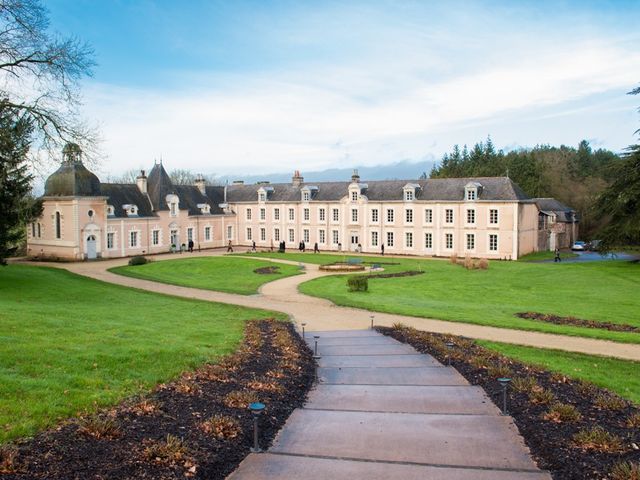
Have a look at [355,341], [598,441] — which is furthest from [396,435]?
[355,341]

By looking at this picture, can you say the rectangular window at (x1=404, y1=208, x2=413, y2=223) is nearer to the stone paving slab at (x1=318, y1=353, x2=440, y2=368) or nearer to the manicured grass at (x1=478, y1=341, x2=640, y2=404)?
Result: the manicured grass at (x1=478, y1=341, x2=640, y2=404)

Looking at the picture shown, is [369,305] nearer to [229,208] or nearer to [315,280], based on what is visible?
[315,280]

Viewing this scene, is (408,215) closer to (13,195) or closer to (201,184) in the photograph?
(201,184)

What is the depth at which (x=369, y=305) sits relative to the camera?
23.4m

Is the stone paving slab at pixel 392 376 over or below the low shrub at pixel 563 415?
below

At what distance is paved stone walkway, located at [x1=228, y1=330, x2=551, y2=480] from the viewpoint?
20.3ft

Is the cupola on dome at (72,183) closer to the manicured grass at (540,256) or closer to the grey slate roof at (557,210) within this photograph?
the manicured grass at (540,256)

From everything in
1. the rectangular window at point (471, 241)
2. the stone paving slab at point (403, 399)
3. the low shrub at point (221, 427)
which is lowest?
the stone paving slab at point (403, 399)

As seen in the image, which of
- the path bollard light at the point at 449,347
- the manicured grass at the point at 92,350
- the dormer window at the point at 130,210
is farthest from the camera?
the dormer window at the point at 130,210

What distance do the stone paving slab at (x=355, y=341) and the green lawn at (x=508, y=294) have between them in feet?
17.3

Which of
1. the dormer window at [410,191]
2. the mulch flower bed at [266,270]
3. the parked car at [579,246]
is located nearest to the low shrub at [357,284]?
the mulch flower bed at [266,270]

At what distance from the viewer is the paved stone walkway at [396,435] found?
20.3ft

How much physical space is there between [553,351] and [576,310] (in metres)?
8.64

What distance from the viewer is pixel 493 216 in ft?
160
